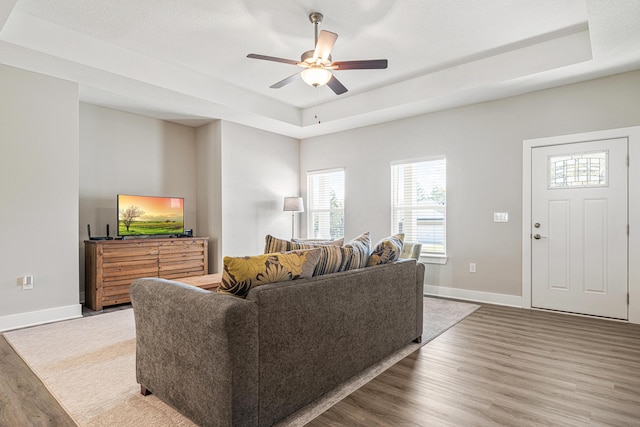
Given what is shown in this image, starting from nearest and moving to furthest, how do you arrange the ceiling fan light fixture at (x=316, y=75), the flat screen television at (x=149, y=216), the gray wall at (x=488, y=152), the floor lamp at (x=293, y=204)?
the ceiling fan light fixture at (x=316, y=75)
the gray wall at (x=488, y=152)
the flat screen television at (x=149, y=216)
the floor lamp at (x=293, y=204)

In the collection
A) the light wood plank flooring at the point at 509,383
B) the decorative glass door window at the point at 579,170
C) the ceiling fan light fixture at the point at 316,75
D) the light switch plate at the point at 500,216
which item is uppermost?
the ceiling fan light fixture at the point at 316,75

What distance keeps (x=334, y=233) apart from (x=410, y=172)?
1764 millimetres

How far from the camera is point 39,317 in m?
3.69

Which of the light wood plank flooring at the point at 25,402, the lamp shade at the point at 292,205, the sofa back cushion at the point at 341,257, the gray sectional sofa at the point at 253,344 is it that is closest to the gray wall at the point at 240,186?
the lamp shade at the point at 292,205

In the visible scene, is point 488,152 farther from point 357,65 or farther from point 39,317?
point 39,317

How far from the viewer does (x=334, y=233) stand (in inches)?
249

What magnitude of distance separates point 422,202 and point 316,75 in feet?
9.38

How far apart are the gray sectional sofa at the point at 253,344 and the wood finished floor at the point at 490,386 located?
0.27m

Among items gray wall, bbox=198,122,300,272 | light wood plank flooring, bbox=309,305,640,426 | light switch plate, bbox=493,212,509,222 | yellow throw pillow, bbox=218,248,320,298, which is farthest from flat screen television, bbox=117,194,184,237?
light switch plate, bbox=493,212,509,222

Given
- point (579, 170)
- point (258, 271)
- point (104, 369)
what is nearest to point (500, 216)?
point (579, 170)

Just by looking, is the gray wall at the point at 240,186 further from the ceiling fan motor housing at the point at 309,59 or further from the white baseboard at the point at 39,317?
the ceiling fan motor housing at the point at 309,59

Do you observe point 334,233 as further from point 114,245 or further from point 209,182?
point 114,245

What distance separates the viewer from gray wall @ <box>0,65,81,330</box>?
354 centimetres

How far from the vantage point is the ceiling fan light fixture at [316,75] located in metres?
3.12
